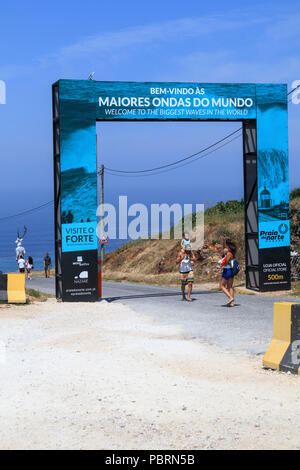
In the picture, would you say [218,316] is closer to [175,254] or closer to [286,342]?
[286,342]

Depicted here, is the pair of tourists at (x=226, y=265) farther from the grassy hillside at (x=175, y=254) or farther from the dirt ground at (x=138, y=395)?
the grassy hillside at (x=175, y=254)

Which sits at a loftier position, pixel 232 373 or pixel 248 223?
pixel 248 223

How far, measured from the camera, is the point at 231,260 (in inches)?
627

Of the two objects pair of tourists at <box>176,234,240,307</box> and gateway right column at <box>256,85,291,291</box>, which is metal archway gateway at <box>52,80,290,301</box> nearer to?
gateway right column at <box>256,85,291,291</box>

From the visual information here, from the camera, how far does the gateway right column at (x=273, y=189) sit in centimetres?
2064

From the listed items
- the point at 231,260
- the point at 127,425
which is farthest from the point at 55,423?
the point at 231,260

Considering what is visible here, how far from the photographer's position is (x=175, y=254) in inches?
Answer: 1510

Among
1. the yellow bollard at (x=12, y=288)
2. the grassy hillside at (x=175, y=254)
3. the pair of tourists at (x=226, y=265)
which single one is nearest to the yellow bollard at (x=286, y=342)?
the pair of tourists at (x=226, y=265)

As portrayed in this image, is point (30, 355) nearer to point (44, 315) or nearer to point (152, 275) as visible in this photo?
point (44, 315)

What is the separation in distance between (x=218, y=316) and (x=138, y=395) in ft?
24.7

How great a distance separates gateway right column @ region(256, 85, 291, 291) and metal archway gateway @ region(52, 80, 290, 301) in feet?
0.11

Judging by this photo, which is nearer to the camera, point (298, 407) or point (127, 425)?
point (127, 425)

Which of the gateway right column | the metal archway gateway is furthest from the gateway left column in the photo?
the gateway right column
